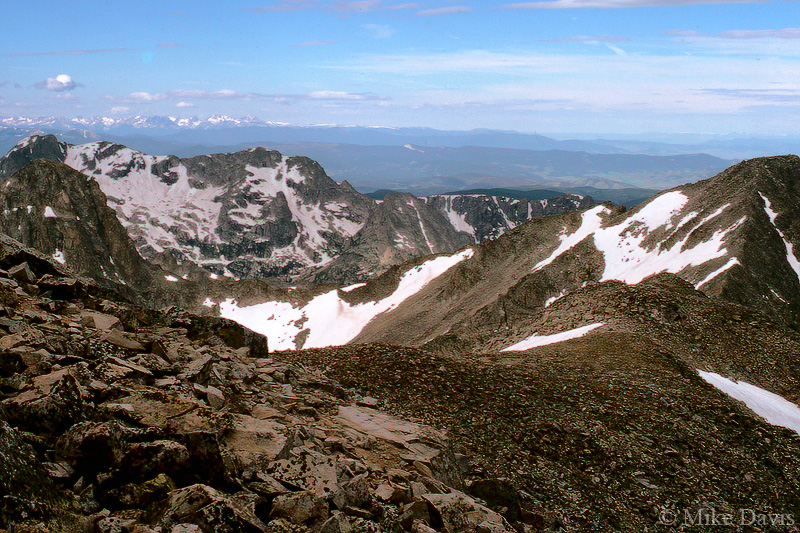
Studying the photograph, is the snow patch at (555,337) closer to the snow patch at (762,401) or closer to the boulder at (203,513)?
the snow patch at (762,401)

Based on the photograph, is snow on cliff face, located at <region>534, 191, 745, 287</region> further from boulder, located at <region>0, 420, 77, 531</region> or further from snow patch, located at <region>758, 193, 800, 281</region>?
boulder, located at <region>0, 420, 77, 531</region>

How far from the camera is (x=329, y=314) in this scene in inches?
4550

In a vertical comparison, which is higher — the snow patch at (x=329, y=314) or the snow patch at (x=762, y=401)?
the snow patch at (x=762, y=401)

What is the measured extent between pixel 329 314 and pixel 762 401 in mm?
95844

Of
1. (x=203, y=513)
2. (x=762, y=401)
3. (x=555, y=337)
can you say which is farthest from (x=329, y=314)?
(x=203, y=513)

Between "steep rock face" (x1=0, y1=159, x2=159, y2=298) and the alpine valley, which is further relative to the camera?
"steep rock face" (x1=0, y1=159, x2=159, y2=298)

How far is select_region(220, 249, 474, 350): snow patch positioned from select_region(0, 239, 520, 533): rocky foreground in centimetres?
8607

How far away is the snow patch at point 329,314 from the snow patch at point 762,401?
77998 millimetres

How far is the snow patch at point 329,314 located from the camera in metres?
108

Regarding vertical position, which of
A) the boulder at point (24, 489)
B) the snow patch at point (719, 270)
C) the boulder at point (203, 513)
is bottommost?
the snow patch at point (719, 270)

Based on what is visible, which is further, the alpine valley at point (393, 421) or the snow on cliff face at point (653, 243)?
the snow on cliff face at point (653, 243)

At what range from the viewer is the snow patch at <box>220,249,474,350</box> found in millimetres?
107875

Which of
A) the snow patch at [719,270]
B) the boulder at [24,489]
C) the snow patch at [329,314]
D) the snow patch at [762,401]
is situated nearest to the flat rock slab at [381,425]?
the boulder at [24,489]

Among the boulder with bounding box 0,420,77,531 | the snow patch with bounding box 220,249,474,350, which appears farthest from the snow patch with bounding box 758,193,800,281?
the boulder with bounding box 0,420,77,531
